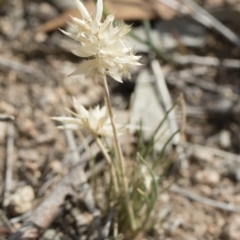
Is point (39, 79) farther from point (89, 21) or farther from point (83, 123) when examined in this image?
point (89, 21)

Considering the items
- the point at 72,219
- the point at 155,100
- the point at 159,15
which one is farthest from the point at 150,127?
the point at 159,15

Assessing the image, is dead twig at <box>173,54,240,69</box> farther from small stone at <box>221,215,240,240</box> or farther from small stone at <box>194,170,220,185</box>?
small stone at <box>221,215,240,240</box>

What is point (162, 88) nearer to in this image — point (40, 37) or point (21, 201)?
point (40, 37)

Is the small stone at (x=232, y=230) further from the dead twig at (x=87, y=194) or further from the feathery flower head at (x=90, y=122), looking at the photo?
the feathery flower head at (x=90, y=122)

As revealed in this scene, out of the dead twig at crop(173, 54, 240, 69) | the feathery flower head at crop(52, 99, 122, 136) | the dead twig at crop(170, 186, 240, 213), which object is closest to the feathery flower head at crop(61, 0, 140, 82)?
the feathery flower head at crop(52, 99, 122, 136)

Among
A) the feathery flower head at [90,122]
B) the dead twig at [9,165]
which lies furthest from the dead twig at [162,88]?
the feathery flower head at [90,122]

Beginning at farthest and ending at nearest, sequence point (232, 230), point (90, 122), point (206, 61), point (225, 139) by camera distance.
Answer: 1. point (206, 61)
2. point (225, 139)
3. point (232, 230)
4. point (90, 122)

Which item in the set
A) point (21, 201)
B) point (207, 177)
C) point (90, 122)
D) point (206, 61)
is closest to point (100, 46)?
point (90, 122)

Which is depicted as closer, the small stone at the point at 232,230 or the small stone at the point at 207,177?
the small stone at the point at 232,230
